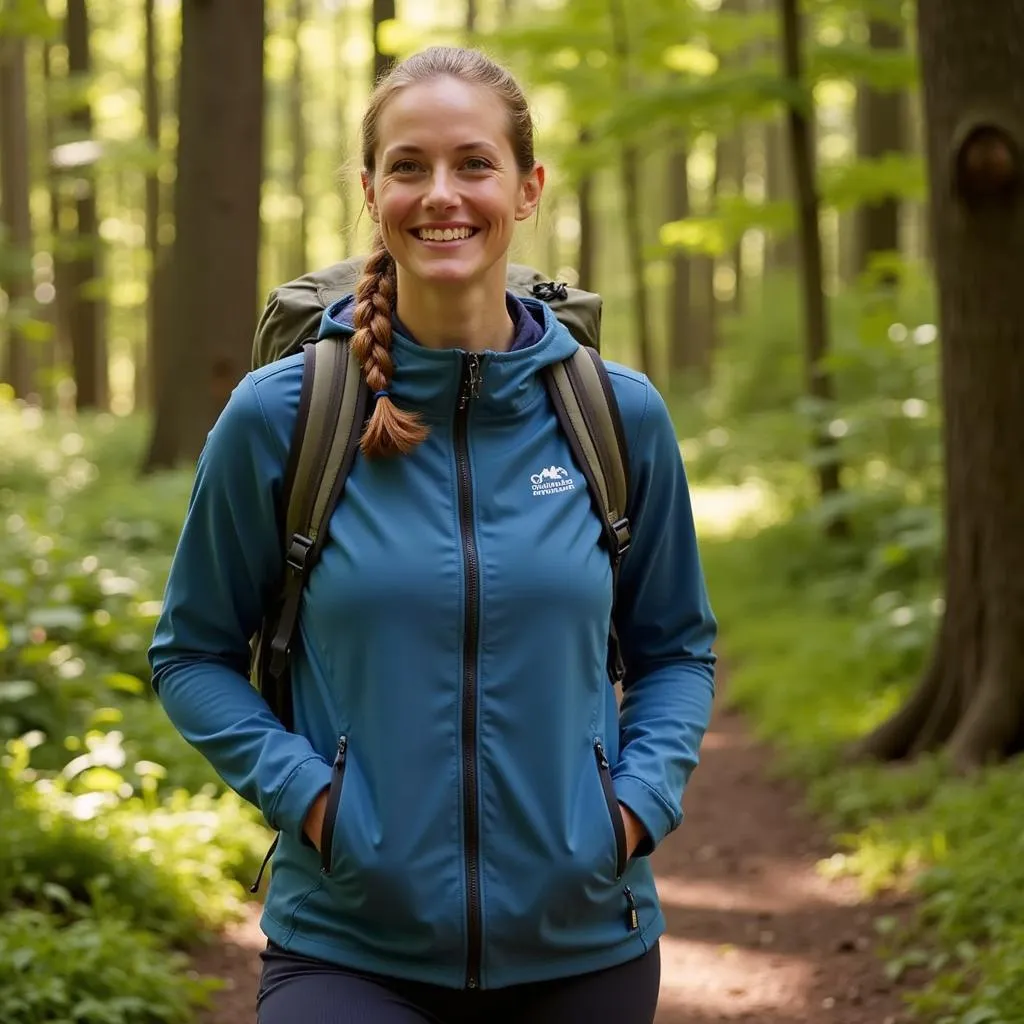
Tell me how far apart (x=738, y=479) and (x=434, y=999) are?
642 inches

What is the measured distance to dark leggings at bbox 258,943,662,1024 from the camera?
2248 mm

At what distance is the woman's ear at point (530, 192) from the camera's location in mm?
2633

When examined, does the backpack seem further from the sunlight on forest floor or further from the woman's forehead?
the sunlight on forest floor

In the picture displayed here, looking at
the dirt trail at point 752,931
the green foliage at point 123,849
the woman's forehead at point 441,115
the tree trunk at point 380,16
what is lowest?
the dirt trail at point 752,931

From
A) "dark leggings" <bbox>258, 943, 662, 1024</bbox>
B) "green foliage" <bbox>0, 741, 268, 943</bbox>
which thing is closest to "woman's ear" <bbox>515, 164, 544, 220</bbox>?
"dark leggings" <bbox>258, 943, 662, 1024</bbox>

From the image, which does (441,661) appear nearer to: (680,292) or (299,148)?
(680,292)

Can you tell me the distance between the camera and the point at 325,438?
2389 millimetres


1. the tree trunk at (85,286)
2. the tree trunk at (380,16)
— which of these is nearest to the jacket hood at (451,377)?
the tree trunk at (380,16)

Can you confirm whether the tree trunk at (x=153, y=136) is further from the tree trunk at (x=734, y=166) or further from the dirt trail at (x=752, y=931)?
the dirt trail at (x=752, y=931)

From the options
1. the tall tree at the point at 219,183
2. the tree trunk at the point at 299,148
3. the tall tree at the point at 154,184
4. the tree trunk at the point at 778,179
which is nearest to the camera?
the tall tree at the point at 219,183

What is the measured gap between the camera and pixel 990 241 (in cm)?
646

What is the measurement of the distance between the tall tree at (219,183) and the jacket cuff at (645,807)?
7.99m

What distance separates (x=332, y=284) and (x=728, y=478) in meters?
16.1

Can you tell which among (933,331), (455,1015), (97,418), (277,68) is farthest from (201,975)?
(277,68)
